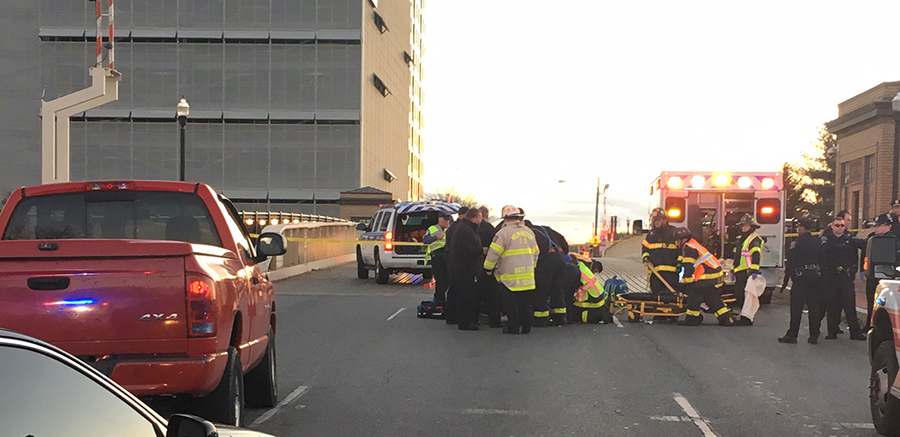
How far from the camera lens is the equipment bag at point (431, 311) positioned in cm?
1662

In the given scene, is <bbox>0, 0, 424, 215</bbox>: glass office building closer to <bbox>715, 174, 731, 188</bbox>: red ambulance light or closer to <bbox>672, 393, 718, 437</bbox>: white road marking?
<bbox>715, 174, 731, 188</bbox>: red ambulance light

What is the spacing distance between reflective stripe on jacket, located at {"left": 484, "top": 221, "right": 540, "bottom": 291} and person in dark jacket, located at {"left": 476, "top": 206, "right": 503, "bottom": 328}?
0.73 meters

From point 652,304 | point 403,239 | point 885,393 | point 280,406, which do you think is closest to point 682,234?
point 652,304

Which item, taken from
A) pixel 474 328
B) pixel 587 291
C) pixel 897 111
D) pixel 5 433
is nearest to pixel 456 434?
pixel 5 433

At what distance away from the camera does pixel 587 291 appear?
16.2m

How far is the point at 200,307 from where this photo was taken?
5988 mm

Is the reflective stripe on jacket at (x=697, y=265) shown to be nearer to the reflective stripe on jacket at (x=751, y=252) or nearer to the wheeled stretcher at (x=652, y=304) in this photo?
the wheeled stretcher at (x=652, y=304)

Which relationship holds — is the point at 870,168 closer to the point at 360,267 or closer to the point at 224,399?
the point at 360,267

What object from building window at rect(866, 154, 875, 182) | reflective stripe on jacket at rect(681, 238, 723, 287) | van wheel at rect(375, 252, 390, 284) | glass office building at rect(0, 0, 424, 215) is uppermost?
glass office building at rect(0, 0, 424, 215)

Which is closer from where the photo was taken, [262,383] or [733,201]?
[262,383]

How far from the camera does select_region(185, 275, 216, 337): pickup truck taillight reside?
5949 mm

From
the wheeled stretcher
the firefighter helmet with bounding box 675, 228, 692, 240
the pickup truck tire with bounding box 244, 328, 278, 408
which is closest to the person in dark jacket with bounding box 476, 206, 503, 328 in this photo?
the wheeled stretcher

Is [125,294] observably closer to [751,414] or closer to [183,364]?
[183,364]

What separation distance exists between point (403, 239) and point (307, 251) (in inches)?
294
